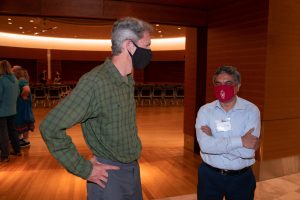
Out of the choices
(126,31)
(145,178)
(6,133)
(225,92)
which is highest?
(126,31)

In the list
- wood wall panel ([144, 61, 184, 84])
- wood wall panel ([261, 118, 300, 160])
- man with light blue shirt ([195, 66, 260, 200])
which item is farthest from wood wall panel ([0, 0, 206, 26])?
wood wall panel ([144, 61, 184, 84])

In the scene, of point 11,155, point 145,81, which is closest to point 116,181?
point 11,155

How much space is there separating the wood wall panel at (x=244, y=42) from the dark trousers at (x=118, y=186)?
119 inches

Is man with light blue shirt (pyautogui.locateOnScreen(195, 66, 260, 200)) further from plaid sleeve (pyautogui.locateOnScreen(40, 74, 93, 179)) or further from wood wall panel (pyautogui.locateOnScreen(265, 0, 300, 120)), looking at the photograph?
wood wall panel (pyautogui.locateOnScreen(265, 0, 300, 120))

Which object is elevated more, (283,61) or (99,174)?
(283,61)

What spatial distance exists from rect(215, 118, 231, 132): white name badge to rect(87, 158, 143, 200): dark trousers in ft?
2.45

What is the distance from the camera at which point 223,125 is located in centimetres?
212

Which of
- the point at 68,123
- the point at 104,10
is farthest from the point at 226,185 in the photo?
the point at 104,10

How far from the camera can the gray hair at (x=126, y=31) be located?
1523mm

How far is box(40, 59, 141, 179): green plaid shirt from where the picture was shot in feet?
4.47

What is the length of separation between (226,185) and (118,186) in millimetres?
908

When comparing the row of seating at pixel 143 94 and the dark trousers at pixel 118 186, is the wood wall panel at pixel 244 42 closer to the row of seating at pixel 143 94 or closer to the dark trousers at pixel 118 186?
the dark trousers at pixel 118 186

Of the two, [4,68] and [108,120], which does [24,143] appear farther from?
[108,120]

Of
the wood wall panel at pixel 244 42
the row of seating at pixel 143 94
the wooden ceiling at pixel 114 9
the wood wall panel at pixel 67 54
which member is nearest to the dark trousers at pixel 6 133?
the wooden ceiling at pixel 114 9
